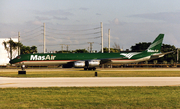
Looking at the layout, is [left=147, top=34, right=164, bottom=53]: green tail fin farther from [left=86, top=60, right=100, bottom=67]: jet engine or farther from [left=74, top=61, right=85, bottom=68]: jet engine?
[left=74, top=61, right=85, bottom=68]: jet engine

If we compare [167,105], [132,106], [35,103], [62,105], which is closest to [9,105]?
[35,103]

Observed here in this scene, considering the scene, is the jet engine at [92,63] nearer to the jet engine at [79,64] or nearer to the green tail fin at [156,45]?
the jet engine at [79,64]

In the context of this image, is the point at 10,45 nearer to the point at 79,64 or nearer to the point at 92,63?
the point at 79,64

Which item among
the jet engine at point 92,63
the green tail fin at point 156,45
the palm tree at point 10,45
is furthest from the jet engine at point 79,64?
the palm tree at point 10,45

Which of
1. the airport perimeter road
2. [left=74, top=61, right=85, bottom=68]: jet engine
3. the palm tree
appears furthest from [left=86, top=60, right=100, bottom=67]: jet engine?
the palm tree

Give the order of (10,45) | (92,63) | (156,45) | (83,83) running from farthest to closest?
(10,45) → (156,45) → (92,63) → (83,83)

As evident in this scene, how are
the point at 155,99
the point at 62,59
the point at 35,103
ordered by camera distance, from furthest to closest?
the point at 62,59 → the point at 155,99 → the point at 35,103

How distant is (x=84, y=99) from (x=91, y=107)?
7.84ft

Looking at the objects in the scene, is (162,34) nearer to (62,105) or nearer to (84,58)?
(84,58)

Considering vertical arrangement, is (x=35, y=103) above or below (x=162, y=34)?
below

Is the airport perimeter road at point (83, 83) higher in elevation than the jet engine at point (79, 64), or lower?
lower

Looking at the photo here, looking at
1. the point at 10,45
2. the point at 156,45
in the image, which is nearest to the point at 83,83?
the point at 156,45

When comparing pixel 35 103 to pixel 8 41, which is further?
pixel 8 41

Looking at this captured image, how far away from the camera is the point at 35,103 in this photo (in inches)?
516
